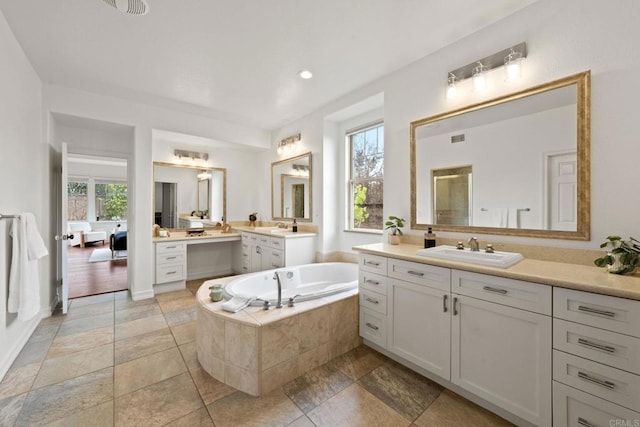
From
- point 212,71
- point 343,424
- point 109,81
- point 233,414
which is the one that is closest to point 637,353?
point 343,424

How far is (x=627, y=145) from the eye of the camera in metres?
1.48

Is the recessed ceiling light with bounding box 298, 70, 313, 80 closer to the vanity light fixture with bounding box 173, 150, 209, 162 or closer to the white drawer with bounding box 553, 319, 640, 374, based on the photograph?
the vanity light fixture with bounding box 173, 150, 209, 162

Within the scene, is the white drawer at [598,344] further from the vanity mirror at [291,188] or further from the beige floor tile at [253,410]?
the vanity mirror at [291,188]

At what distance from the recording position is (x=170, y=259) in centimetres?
365

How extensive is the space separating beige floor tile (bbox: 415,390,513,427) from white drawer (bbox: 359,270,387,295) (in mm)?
753

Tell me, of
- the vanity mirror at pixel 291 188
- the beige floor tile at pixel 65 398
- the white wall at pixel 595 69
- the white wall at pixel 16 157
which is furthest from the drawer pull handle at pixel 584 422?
the white wall at pixel 16 157

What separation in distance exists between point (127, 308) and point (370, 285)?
9.56 feet

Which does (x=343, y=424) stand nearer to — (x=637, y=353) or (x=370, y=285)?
(x=370, y=285)

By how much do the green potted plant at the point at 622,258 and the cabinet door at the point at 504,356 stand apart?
0.47 meters

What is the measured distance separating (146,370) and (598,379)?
8.79ft

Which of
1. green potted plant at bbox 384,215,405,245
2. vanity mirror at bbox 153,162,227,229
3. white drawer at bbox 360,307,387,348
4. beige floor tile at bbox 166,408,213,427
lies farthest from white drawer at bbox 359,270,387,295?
vanity mirror at bbox 153,162,227,229

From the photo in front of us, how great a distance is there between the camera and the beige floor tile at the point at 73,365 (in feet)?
6.01

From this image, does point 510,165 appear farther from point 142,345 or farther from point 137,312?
point 137,312

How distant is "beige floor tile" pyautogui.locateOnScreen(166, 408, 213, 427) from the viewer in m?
1.45
